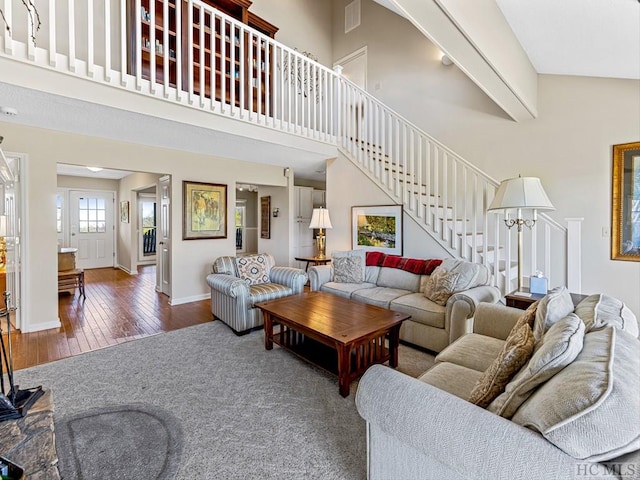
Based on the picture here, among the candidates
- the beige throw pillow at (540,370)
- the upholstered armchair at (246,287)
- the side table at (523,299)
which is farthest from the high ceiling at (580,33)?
the upholstered armchair at (246,287)

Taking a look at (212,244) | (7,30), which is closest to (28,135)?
(7,30)

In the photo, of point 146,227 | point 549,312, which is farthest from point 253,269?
point 146,227

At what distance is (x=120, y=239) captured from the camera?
7.99 meters

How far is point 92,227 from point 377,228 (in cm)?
749

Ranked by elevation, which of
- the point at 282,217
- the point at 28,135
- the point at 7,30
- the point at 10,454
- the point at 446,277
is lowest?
the point at 10,454

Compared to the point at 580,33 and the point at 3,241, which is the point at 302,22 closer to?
the point at 580,33

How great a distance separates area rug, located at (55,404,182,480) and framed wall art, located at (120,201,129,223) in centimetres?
657

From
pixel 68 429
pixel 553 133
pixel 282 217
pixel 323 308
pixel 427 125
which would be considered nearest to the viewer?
pixel 68 429

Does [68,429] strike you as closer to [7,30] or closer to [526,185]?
[7,30]

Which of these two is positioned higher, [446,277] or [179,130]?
[179,130]

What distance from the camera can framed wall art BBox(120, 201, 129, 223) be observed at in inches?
296

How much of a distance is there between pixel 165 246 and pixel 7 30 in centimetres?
327

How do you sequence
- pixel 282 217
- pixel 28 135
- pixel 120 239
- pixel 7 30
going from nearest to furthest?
pixel 7 30, pixel 28 135, pixel 282 217, pixel 120 239

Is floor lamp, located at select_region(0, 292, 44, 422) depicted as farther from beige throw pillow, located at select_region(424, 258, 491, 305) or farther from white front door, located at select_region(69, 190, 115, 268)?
white front door, located at select_region(69, 190, 115, 268)
